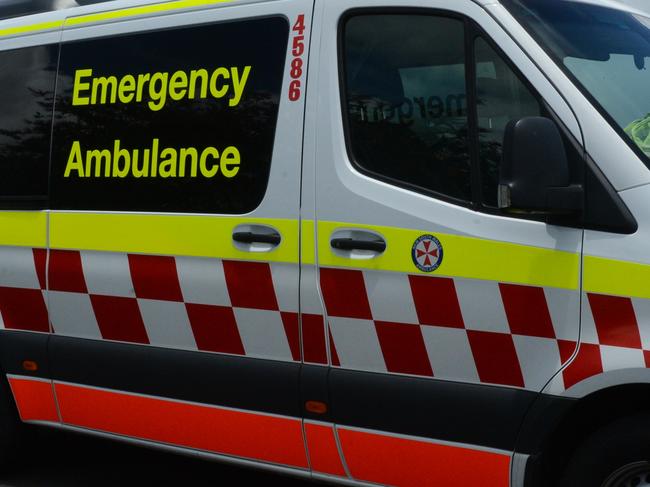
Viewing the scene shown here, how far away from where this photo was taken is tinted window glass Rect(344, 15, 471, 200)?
344 cm

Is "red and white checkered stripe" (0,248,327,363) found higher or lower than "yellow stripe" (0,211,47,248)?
lower

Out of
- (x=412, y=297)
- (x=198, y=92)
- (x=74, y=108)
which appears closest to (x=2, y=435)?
(x=74, y=108)

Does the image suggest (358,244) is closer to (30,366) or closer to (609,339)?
(609,339)

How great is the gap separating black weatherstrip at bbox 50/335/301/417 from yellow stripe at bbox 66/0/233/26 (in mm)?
1267

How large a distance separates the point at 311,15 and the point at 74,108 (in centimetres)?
115

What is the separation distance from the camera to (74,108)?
4.39 meters

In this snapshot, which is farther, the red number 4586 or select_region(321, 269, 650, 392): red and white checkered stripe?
the red number 4586

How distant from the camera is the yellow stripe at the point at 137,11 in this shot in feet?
13.5

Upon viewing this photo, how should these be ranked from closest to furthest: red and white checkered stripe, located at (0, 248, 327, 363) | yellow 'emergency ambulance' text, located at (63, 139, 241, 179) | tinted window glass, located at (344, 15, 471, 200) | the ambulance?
1. the ambulance
2. tinted window glass, located at (344, 15, 471, 200)
3. red and white checkered stripe, located at (0, 248, 327, 363)
4. yellow 'emergency ambulance' text, located at (63, 139, 241, 179)

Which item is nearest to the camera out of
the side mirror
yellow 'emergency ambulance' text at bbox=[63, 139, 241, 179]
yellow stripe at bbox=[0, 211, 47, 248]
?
the side mirror

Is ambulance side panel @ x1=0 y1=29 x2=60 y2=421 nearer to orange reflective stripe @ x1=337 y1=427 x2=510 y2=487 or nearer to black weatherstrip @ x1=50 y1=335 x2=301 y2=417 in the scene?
black weatherstrip @ x1=50 y1=335 x2=301 y2=417

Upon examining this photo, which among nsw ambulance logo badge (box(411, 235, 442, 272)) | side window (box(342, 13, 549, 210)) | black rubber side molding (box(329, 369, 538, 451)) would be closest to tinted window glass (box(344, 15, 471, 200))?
side window (box(342, 13, 549, 210))

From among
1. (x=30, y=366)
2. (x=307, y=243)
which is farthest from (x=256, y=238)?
(x=30, y=366)

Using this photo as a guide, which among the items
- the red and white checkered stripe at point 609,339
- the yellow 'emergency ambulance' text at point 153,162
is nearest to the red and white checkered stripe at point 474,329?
the red and white checkered stripe at point 609,339
